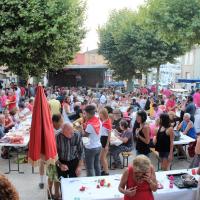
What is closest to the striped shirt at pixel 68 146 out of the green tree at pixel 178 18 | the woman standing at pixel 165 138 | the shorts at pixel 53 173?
the shorts at pixel 53 173

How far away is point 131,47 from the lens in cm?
2961

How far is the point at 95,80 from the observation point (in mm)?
40344

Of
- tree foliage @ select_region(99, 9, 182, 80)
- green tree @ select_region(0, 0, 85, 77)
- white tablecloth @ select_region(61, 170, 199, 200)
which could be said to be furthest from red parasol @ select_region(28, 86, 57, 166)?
tree foliage @ select_region(99, 9, 182, 80)

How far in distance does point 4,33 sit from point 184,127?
312 inches

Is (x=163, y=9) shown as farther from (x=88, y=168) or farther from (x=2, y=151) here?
(x=88, y=168)

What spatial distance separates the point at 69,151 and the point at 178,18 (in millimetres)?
12191

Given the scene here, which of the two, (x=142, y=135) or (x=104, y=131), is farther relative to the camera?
(x=104, y=131)

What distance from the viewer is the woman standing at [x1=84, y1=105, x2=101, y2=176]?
731 centimetres

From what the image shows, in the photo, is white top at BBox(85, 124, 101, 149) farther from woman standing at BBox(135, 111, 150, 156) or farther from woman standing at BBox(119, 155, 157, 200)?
woman standing at BBox(119, 155, 157, 200)

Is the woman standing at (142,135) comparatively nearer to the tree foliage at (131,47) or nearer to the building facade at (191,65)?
the tree foliage at (131,47)

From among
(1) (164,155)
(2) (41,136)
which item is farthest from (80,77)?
(2) (41,136)

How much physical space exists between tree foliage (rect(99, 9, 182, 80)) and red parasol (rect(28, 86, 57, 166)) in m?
19.8

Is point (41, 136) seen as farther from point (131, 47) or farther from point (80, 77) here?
point (80, 77)

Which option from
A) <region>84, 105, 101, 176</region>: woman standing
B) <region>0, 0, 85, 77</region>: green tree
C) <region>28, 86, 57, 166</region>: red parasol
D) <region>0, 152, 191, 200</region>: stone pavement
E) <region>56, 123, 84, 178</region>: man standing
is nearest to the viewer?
<region>28, 86, 57, 166</region>: red parasol
